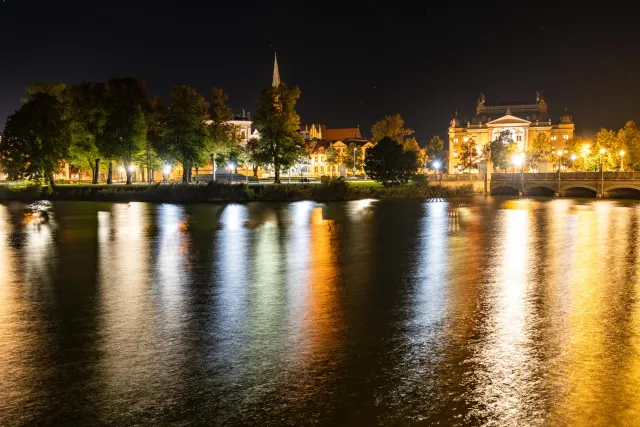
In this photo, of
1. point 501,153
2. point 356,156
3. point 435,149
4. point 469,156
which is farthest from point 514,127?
point 356,156

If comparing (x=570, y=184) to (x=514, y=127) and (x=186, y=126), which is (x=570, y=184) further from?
(x=514, y=127)

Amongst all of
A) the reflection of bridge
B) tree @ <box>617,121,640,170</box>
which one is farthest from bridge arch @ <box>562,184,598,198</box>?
tree @ <box>617,121,640,170</box>

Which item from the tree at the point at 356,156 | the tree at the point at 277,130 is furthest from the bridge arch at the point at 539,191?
the tree at the point at 277,130

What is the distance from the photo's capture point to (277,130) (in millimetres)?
86875

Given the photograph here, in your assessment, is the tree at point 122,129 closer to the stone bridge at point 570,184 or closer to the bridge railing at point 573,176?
the stone bridge at point 570,184

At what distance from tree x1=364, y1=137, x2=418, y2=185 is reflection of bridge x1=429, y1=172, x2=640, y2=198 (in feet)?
36.5

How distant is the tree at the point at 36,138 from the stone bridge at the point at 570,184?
76.8 metres

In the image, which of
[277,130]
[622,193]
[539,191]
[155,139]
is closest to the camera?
[277,130]

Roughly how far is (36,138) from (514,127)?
14194cm

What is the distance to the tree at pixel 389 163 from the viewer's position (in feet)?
319

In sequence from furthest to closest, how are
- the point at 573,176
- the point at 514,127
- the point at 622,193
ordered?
the point at 514,127 → the point at 622,193 → the point at 573,176

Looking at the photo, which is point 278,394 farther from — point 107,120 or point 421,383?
point 107,120

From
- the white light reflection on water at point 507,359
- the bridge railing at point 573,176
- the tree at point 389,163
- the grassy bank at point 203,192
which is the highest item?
the tree at point 389,163

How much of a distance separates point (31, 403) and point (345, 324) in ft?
25.4
